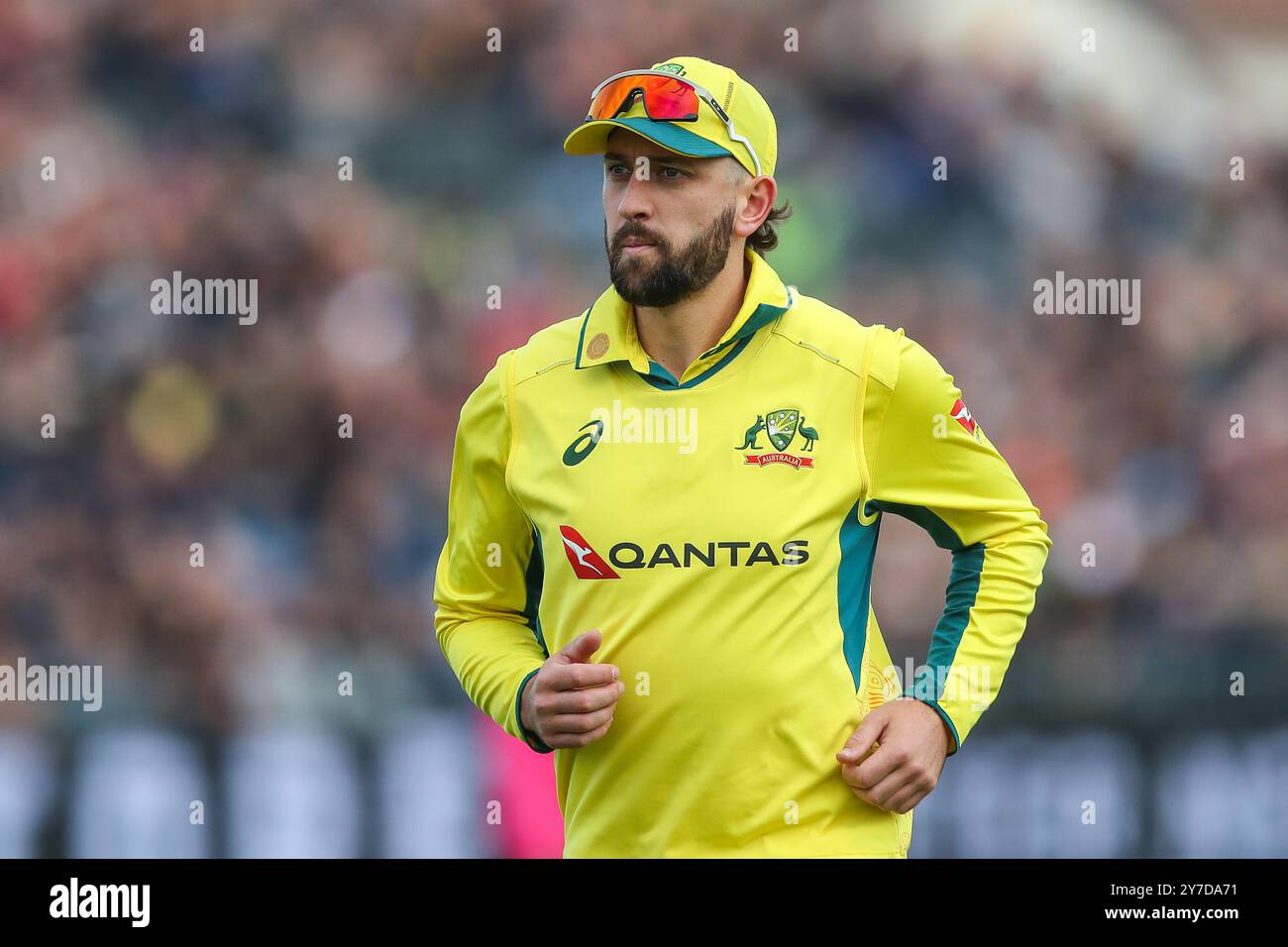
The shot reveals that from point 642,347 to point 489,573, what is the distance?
533 mm

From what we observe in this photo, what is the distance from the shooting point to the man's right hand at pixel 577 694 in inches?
107

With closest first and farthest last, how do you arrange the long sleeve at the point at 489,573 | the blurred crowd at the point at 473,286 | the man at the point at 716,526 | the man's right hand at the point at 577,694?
the man's right hand at the point at 577,694 → the man at the point at 716,526 → the long sleeve at the point at 489,573 → the blurred crowd at the point at 473,286

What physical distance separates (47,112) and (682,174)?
13.1 feet

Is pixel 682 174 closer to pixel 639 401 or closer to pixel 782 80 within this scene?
pixel 639 401

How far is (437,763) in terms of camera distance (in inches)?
211

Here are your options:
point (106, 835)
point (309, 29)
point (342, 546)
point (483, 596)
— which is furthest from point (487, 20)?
point (483, 596)

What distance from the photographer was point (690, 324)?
118 inches

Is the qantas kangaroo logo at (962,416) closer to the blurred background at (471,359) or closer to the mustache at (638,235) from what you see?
the mustache at (638,235)

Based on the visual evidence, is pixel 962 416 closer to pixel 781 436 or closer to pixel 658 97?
pixel 781 436
